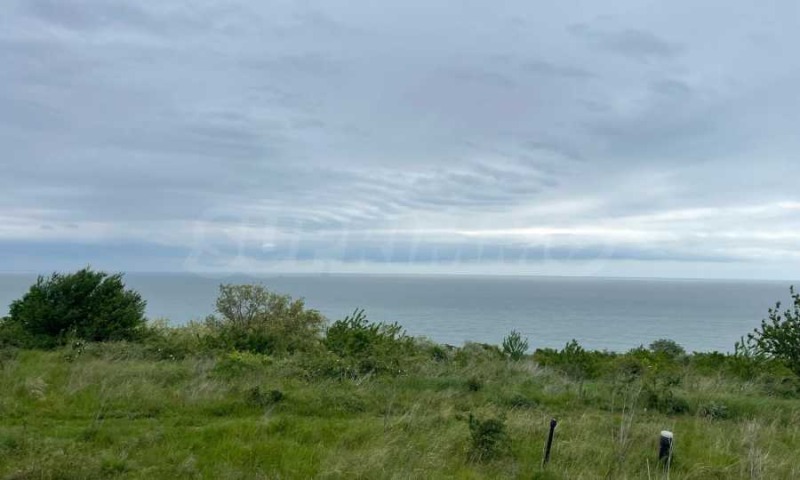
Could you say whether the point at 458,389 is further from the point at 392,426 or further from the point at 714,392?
the point at 714,392

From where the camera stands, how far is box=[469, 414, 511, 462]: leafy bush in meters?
7.06

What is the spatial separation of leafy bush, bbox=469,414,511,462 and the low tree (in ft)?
32.3

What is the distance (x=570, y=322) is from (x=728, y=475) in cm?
10343

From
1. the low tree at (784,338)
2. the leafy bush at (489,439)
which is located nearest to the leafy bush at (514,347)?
the low tree at (784,338)

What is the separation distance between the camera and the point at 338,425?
8125 millimetres

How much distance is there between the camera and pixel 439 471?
21.1 ft

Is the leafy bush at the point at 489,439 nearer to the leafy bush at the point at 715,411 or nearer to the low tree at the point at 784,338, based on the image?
the leafy bush at the point at 715,411

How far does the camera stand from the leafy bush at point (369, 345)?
1222 cm

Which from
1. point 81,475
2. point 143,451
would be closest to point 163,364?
point 143,451

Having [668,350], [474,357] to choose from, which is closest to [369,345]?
[474,357]

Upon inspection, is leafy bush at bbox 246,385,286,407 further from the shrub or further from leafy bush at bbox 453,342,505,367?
leafy bush at bbox 453,342,505,367

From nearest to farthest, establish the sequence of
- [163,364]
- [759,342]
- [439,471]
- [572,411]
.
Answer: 1. [439,471]
2. [572,411]
3. [163,364]
4. [759,342]

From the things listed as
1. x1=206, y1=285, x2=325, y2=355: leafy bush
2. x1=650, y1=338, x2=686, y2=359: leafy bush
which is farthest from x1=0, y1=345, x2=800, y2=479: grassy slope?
x1=206, y1=285, x2=325, y2=355: leafy bush

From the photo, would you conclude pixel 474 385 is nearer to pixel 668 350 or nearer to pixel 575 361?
pixel 575 361
